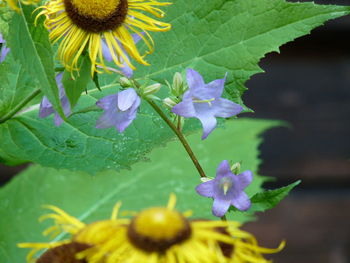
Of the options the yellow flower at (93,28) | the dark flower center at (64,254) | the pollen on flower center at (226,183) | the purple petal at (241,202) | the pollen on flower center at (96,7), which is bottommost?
the purple petal at (241,202)

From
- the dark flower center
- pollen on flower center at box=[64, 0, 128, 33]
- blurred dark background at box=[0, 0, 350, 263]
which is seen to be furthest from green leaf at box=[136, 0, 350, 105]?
blurred dark background at box=[0, 0, 350, 263]

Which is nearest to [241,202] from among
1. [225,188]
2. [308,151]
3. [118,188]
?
[225,188]

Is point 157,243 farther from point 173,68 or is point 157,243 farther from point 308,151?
point 308,151

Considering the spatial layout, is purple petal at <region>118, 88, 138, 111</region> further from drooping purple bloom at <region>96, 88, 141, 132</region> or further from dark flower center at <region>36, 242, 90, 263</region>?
dark flower center at <region>36, 242, 90, 263</region>

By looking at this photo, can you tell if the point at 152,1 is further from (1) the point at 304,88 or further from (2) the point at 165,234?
(1) the point at 304,88

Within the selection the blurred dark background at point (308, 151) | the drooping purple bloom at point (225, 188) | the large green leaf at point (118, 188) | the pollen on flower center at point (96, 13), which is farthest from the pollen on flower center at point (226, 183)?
the blurred dark background at point (308, 151)

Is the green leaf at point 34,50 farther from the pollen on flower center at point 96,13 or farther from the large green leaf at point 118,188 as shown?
the large green leaf at point 118,188
